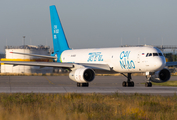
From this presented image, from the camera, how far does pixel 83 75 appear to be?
2689 centimetres

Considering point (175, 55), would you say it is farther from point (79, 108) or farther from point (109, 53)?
point (79, 108)

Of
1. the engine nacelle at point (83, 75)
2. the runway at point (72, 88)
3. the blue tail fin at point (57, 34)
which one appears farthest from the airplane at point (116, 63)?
the blue tail fin at point (57, 34)

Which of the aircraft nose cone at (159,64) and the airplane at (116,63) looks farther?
the airplane at (116,63)

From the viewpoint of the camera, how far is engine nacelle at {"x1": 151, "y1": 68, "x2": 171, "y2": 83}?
94.3 ft

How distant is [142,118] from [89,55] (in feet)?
73.2

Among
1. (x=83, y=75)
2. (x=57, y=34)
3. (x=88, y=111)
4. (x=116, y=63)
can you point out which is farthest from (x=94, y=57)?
(x=88, y=111)

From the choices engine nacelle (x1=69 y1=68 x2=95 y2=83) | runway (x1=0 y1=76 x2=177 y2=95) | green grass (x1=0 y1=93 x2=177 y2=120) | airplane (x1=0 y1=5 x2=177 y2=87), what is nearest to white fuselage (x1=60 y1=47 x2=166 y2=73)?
airplane (x1=0 y1=5 x2=177 y2=87)

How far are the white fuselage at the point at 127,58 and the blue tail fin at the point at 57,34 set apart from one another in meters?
4.87

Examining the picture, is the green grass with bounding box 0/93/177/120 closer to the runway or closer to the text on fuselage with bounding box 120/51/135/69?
the runway

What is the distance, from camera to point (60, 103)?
13.8 meters

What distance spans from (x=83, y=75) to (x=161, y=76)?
7858mm

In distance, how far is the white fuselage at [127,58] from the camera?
1027 inches

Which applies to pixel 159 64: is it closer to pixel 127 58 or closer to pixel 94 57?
pixel 127 58

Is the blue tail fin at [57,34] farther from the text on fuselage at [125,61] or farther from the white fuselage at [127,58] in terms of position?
the text on fuselage at [125,61]
